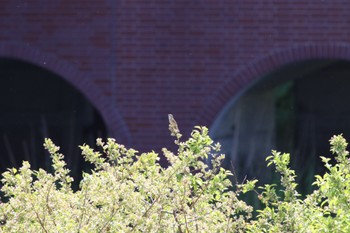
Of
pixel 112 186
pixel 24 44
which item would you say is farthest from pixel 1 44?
pixel 112 186

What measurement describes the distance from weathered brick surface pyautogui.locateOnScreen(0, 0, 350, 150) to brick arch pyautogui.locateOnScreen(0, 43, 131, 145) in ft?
0.04

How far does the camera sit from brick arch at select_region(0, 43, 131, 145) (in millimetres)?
9908

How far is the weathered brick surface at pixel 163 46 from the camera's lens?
972cm

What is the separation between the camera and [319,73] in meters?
16.9

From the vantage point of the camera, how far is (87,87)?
9953mm

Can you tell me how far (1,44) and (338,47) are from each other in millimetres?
3788

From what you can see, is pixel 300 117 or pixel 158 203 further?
pixel 300 117

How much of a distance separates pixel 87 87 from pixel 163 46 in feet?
3.21

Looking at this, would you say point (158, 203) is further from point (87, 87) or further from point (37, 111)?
point (37, 111)

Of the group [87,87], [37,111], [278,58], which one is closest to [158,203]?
[278,58]

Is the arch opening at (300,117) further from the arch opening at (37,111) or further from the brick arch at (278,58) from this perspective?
the arch opening at (37,111)

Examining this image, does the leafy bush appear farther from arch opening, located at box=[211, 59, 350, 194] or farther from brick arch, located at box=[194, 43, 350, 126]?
arch opening, located at box=[211, 59, 350, 194]

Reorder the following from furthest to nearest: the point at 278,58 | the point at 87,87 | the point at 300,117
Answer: the point at 300,117 < the point at 87,87 < the point at 278,58

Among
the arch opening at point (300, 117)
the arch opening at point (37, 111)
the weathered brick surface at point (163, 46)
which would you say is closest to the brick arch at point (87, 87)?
the weathered brick surface at point (163, 46)
